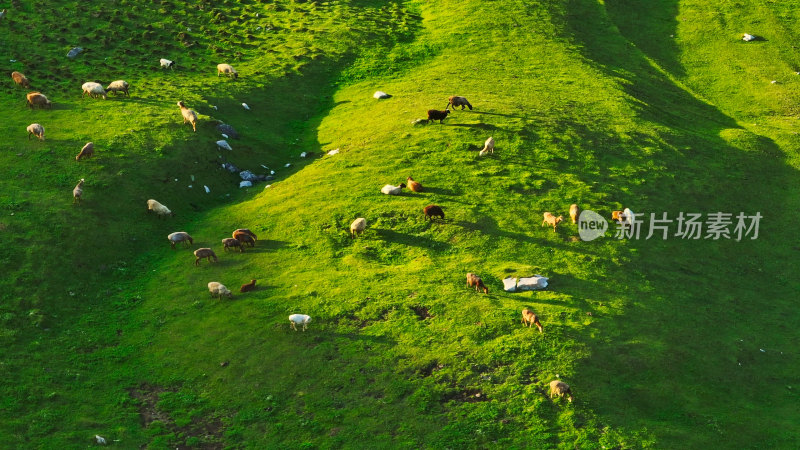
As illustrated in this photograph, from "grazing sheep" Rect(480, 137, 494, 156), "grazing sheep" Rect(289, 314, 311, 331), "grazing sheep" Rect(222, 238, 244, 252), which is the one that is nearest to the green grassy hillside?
"grazing sheep" Rect(480, 137, 494, 156)

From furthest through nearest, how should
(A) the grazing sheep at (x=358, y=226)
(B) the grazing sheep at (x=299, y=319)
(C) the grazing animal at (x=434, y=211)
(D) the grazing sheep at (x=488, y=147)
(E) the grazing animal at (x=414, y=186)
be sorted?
(D) the grazing sheep at (x=488, y=147) → (E) the grazing animal at (x=414, y=186) → (C) the grazing animal at (x=434, y=211) → (A) the grazing sheep at (x=358, y=226) → (B) the grazing sheep at (x=299, y=319)

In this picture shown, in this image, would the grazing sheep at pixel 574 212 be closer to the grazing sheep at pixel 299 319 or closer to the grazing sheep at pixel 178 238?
the grazing sheep at pixel 299 319

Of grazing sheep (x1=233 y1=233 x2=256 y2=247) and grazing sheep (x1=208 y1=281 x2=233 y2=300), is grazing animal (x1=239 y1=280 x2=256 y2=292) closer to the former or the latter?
grazing sheep (x1=208 y1=281 x2=233 y2=300)

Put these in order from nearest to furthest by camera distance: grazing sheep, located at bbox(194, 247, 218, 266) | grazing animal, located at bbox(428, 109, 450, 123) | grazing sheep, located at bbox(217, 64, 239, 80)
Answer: grazing sheep, located at bbox(194, 247, 218, 266) < grazing animal, located at bbox(428, 109, 450, 123) < grazing sheep, located at bbox(217, 64, 239, 80)

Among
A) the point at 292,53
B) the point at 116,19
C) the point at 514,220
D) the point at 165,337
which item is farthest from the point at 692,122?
the point at 116,19

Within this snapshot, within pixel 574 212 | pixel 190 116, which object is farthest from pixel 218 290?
pixel 574 212

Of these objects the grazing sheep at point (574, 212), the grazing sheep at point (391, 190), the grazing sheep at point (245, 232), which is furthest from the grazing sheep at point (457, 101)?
the grazing sheep at point (245, 232)

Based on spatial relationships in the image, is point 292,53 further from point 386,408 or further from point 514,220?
point 386,408
